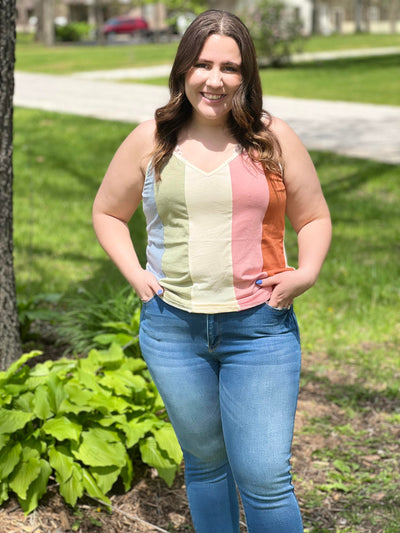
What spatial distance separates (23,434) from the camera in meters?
3.04

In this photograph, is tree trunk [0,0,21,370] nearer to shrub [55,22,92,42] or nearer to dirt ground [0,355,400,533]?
dirt ground [0,355,400,533]

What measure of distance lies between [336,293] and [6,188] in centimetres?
260

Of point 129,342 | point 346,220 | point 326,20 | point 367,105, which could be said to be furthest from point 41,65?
point 326,20

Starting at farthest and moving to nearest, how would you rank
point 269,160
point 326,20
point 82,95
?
point 326,20 < point 82,95 < point 269,160

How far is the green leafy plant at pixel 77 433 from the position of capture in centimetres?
293

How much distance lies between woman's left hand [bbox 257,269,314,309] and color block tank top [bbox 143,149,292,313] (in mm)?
22

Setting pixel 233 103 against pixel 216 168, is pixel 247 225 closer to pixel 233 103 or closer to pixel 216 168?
pixel 216 168

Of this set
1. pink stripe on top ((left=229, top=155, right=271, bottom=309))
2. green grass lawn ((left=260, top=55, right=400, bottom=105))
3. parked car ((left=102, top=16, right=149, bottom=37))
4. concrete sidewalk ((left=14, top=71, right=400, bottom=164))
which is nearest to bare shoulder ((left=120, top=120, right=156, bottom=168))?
pink stripe on top ((left=229, top=155, right=271, bottom=309))

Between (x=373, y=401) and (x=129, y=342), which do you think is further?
(x=373, y=401)

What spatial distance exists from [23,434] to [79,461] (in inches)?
10.2

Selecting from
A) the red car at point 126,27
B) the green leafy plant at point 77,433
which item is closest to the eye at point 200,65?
the green leafy plant at point 77,433

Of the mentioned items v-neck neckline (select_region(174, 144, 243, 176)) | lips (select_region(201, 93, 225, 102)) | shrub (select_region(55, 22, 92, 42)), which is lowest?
v-neck neckline (select_region(174, 144, 243, 176))

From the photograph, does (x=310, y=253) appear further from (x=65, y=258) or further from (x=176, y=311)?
(x=65, y=258)

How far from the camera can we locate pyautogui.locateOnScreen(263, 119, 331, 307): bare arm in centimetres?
212
